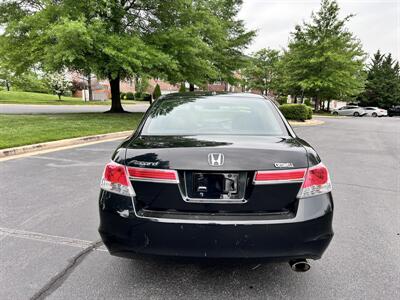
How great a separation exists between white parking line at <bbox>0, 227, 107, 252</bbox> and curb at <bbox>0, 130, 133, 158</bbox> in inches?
182

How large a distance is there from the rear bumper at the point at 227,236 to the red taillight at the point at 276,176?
0.64 ft

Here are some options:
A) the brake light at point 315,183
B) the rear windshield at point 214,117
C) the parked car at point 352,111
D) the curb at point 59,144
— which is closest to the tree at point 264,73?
the parked car at point 352,111

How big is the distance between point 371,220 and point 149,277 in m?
2.98

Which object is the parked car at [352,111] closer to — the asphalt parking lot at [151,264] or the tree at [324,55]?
the tree at [324,55]

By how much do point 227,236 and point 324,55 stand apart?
33.6m

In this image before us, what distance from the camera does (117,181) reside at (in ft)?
7.75

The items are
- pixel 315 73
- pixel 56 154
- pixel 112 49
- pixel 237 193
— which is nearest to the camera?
pixel 237 193

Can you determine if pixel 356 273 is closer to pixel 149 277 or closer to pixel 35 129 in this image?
pixel 149 277

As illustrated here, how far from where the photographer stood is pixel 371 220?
4.12 m

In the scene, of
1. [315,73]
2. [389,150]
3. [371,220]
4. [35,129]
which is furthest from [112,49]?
[315,73]

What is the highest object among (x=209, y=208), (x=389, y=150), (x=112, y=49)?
(x=112, y=49)

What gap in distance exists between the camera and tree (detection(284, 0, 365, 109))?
32.5 metres

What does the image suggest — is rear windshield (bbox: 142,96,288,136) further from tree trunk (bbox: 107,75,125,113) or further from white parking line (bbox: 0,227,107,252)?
tree trunk (bbox: 107,75,125,113)

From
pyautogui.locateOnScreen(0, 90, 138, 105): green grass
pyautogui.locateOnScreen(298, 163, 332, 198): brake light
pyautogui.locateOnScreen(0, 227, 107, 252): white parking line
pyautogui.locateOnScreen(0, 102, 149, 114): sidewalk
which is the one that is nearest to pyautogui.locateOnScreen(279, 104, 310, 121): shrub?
pyautogui.locateOnScreen(0, 102, 149, 114): sidewalk
